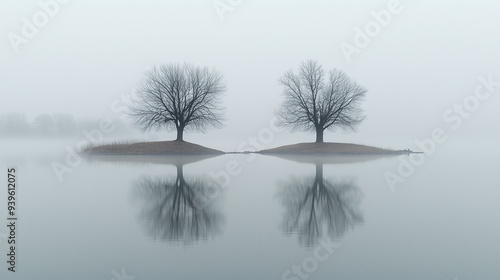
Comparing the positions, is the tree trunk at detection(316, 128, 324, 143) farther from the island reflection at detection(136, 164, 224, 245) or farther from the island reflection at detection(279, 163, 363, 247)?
the island reflection at detection(136, 164, 224, 245)

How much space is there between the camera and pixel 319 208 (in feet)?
43.8

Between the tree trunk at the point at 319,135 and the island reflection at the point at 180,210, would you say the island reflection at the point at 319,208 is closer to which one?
the island reflection at the point at 180,210

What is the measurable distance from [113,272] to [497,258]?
8419mm

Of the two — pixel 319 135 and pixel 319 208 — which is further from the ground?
pixel 319 135

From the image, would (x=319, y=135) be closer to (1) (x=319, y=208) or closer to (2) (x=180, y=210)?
(1) (x=319, y=208)

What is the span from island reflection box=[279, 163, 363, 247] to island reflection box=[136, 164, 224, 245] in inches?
90.0

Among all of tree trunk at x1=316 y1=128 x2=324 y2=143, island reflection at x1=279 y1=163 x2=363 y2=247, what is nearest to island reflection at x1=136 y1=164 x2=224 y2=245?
island reflection at x1=279 y1=163 x2=363 y2=247

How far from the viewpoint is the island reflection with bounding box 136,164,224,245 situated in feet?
34.0

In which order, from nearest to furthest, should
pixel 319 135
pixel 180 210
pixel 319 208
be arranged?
pixel 180 210 → pixel 319 208 → pixel 319 135

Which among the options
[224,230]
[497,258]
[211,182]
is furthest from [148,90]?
[497,258]

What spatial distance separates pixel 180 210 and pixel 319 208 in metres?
4.64

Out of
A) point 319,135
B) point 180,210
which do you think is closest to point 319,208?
point 180,210

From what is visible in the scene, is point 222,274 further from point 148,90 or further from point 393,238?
point 148,90

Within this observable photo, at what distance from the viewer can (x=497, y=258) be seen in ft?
29.4
